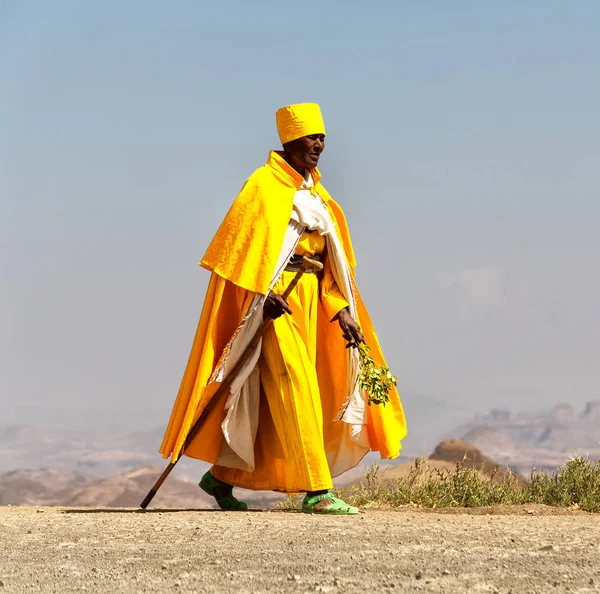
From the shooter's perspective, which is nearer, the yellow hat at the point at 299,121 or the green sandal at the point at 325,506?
the green sandal at the point at 325,506

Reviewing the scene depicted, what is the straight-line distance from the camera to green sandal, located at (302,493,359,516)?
25.8 feet

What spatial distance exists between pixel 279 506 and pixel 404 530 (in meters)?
3.47

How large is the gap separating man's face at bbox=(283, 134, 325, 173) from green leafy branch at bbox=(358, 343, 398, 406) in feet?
4.85

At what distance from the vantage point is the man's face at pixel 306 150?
27.1 ft

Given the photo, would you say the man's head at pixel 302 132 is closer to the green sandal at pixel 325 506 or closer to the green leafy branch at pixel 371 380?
the green leafy branch at pixel 371 380

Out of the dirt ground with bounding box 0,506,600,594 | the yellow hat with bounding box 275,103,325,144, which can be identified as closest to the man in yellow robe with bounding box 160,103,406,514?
the yellow hat with bounding box 275,103,325,144

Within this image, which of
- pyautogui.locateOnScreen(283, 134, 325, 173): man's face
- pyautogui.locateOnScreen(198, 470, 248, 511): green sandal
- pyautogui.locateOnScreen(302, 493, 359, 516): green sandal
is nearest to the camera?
pyautogui.locateOnScreen(302, 493, 359, 516): green sandal

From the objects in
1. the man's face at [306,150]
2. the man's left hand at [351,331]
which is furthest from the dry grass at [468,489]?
the man's face at [306,150]

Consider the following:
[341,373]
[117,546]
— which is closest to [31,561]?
[117,546]

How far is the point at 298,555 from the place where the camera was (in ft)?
19.1

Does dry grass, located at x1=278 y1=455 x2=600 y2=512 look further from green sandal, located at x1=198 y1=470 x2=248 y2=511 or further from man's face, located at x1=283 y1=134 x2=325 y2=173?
man's face, located at x1=283 y1=134 x2=325 y2=173

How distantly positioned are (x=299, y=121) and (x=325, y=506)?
2903mm

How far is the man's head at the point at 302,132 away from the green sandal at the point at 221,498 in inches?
102

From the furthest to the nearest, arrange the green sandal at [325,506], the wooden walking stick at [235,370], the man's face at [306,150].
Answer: the man's face at [306,150], the wooden walking stick at [235,370], the green sandal at [325,506]
